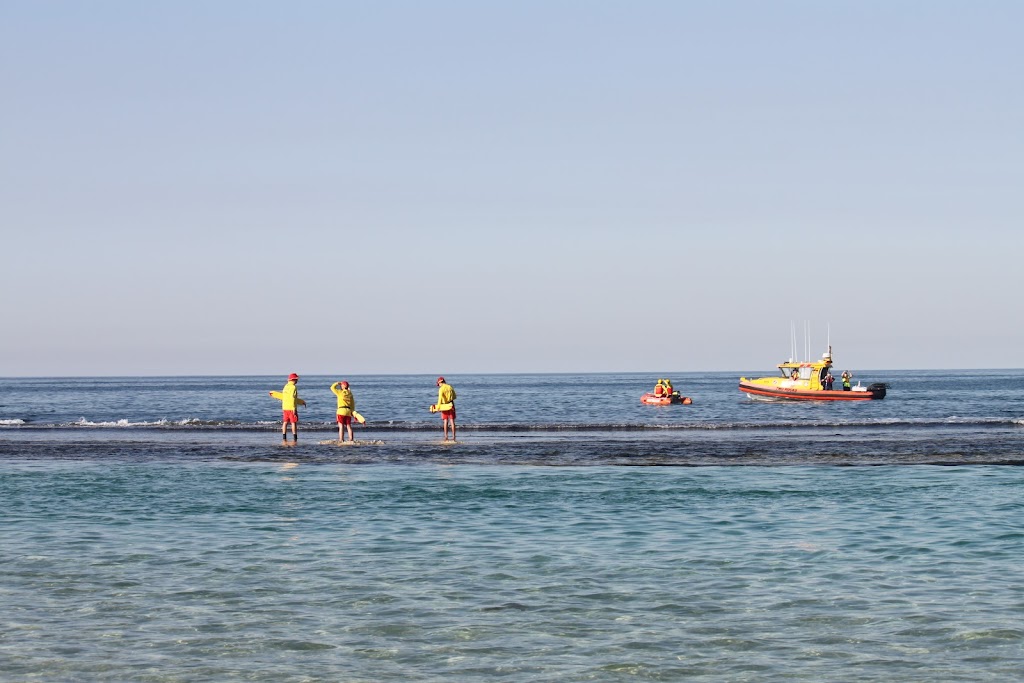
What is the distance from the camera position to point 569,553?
1322 centimetres

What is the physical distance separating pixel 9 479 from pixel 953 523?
60.2 ft

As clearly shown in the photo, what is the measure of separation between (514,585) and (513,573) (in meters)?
0.63

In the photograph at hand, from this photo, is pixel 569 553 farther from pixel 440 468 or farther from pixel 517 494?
pixel 440 468

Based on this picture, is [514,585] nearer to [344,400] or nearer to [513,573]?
[513,573]

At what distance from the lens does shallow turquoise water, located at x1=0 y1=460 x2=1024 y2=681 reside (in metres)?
8.55

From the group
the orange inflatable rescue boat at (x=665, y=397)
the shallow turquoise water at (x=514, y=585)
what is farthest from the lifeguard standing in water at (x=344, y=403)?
the orange inflatable rescue boat at (x=665, y=397)

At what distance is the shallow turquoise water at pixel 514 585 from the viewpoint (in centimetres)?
855

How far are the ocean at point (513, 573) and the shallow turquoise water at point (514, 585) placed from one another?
0.04m

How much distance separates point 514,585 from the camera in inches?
448

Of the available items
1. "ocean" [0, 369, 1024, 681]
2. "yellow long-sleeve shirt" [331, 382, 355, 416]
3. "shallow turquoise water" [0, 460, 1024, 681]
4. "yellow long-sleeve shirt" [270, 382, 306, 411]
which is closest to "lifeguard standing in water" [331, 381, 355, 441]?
"yellow long-sleeve shirt" [331, 382, 355, 416]

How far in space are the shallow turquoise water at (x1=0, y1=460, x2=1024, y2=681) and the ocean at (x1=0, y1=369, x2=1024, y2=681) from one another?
4 cm

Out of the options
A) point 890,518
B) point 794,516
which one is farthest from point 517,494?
point 890,518

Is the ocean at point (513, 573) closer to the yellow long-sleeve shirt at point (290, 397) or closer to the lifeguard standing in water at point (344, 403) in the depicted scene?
the lifeguard standing in water at point (344, 403)

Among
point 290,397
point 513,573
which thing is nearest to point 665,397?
point 290,397
